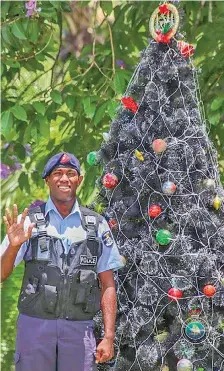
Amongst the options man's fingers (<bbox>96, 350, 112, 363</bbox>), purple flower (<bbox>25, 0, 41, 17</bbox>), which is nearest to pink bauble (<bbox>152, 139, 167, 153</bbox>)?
man's fingers (<bbox>96, 350, 112, 363</bbox>)

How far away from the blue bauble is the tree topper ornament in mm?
1352

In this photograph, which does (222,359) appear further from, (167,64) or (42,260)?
(167,64)

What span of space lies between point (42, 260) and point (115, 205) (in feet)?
2.45

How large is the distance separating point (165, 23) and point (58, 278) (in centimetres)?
139

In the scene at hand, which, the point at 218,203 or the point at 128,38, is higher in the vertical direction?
the point at 128,38

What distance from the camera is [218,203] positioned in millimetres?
4539

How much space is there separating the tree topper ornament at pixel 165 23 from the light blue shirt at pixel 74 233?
1.00 metres

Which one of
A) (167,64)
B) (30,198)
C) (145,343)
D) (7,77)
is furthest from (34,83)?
(145,343)

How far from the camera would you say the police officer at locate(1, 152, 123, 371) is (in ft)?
13.0

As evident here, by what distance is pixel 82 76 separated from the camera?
241 inches

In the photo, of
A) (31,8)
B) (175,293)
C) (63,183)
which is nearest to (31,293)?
(63,183)

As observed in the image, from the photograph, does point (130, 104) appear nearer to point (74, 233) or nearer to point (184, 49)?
point (184, 49)

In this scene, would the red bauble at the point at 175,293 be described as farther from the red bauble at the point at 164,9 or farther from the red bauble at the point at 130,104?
the red bauble at the point at 164,9

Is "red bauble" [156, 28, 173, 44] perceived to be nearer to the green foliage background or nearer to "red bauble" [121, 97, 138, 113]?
"red bauble" [121, 97, 138, 113]
